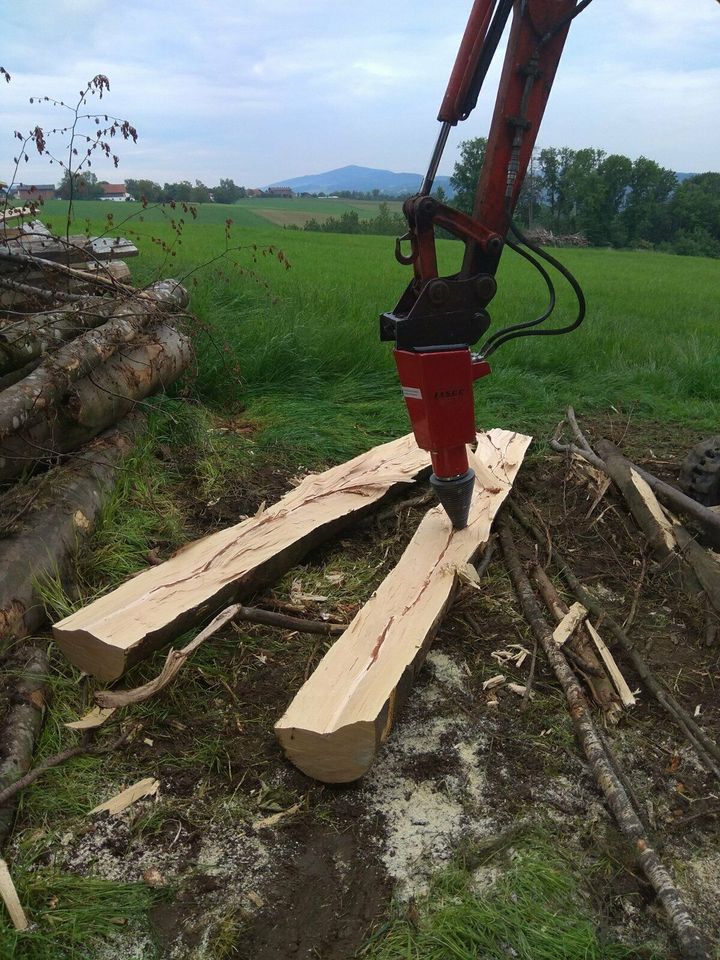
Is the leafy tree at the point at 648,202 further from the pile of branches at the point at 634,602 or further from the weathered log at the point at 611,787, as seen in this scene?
the weathered log at the point at 611,787

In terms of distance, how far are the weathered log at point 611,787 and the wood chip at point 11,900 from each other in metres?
1.57

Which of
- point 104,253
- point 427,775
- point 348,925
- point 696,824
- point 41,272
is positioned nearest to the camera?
point 348,925

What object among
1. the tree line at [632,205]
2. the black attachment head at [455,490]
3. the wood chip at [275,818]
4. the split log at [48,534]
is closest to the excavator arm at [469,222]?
the black attachment head at [455,490]

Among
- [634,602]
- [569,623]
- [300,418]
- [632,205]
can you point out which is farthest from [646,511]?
[632,205]

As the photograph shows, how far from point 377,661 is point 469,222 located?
157 cm

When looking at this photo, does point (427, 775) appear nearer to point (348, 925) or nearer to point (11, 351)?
point (348, 925)

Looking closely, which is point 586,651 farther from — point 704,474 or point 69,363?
point 69,363

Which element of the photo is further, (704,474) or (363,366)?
(363,366)

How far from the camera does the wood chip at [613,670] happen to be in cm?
249

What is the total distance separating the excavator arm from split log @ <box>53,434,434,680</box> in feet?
2.95

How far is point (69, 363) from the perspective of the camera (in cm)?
345

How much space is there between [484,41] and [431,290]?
2.90ft

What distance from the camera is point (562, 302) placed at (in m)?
9.87

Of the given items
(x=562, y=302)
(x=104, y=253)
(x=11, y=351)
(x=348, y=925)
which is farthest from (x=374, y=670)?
(x=562, y=302)
